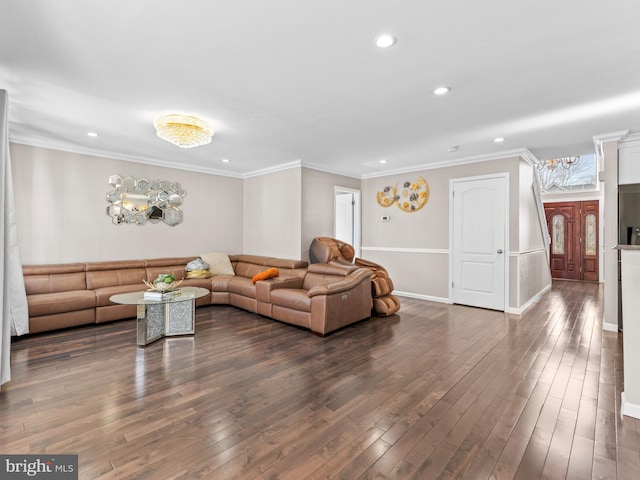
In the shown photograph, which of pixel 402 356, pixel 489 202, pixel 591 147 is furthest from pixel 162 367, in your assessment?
pixel 591 147

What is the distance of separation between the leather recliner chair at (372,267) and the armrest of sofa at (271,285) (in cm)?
75

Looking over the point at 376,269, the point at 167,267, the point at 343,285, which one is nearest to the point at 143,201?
the point at 167,267

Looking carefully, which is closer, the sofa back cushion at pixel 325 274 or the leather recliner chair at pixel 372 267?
the sofa back cushion at pixel 325 274

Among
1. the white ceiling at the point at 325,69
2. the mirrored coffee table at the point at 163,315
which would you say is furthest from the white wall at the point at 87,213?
the mirrored coffee table at the point at 163,315

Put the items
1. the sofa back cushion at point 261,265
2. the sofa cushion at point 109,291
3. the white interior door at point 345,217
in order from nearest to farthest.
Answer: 1. the sofa cushion at point 109,291
2. the sofa back cushion at point 261,265
3. the white interior door at point 345,217

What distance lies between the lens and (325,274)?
483 centimetres

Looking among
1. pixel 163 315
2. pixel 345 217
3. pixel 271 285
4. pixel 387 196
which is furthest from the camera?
pixel 345 217

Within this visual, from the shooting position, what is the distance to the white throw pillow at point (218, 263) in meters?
6.04

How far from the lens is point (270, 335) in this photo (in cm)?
394

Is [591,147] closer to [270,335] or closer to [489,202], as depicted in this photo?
[489,202]

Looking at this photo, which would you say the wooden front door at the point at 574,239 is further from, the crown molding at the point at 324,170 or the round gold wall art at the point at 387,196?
the crown molding at the point at 324,170

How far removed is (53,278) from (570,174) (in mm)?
11648

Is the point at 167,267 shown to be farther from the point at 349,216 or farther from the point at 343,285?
the point at 349,216

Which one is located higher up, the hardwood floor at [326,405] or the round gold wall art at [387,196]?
the round gold wall art at [387,196]
